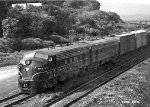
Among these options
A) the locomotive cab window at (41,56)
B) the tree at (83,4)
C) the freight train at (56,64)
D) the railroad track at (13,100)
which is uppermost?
the tree at (83,4)

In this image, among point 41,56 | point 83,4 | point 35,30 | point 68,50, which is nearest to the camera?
point 41,56

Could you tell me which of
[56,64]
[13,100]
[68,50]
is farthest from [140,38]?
[13,100]

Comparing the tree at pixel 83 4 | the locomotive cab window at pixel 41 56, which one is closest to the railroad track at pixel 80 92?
the locomotive cab window at pixel 41 56

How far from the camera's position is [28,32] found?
1800 inches

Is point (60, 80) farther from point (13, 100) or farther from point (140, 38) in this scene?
point (140, 38)

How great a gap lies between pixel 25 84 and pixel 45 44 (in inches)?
899

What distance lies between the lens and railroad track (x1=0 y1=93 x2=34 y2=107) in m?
17.6

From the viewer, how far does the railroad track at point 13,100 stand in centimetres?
1765

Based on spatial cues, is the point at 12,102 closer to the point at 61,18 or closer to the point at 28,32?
the point at 28,32

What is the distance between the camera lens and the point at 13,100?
1878cm

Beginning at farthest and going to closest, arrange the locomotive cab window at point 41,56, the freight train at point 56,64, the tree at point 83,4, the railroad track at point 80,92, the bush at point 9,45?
the tree at point 83,4
the bush at point 9,45
the locomotive cab window at point 41,56
the freight train at point 56,64
the railroad track at point 80,92

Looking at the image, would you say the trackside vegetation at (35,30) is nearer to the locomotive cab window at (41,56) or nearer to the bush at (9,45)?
the bush at (9,45)

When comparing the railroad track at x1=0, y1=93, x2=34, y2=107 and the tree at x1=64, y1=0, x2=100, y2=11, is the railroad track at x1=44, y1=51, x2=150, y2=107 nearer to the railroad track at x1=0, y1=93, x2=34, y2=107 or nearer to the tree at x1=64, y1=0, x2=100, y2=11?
the railroad track at x1=0, y1=93, x2=34, y2=107

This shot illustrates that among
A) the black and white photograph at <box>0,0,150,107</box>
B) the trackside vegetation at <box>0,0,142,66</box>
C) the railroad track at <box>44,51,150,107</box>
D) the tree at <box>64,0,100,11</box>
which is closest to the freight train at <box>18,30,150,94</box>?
the black and white photograph at <box>0,0,150,107</box>
